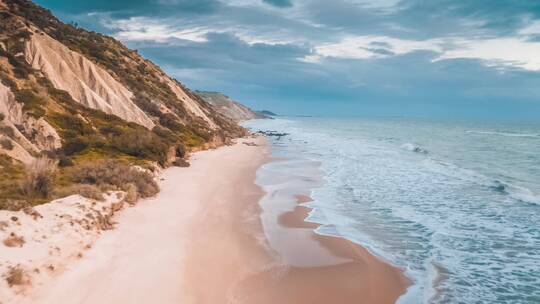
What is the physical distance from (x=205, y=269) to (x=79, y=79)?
3083 cm

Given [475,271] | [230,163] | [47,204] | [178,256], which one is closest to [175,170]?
[230,163]

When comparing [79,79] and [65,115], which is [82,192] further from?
[79,79]

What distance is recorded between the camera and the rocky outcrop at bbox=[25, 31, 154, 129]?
33688mm

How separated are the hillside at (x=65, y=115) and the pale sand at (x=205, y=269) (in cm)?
352

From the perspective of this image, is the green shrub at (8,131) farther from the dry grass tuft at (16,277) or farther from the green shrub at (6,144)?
the dry grass tuft at (16,277)

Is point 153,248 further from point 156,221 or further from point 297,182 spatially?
point 297,182

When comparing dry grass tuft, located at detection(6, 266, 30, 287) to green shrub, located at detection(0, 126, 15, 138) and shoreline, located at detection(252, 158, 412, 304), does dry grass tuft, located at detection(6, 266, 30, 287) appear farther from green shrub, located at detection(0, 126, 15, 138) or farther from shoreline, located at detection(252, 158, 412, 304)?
green shrub, located at detection(0, 126, 15, 138)

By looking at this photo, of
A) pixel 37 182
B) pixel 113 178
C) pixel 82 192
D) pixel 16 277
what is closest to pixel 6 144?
pixel 113 178

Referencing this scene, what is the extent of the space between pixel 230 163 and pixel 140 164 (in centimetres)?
1080

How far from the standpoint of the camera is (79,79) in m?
35.8

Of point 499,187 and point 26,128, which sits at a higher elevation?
point 26,128

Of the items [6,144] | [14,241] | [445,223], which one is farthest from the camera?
[6,144]

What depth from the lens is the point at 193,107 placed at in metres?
62.4

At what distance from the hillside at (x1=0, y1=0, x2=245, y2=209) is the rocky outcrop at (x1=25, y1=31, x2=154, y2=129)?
0.06 metres
